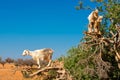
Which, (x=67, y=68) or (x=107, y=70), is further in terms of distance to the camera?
(x=67, y=68)

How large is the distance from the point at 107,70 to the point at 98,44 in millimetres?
1262

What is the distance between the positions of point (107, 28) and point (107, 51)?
147 cm

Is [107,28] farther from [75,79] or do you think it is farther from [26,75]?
[26,75]

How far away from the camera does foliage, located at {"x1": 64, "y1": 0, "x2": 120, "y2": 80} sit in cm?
2120

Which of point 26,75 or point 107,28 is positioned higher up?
point 107,28

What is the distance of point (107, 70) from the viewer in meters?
21.3

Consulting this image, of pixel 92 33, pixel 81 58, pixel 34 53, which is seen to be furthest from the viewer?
pixel 34 53

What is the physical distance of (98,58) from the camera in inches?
834

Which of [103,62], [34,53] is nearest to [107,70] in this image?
[103,62]

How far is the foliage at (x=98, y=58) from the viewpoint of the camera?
21.2m

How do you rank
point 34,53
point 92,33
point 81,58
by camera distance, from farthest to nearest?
point 34,53 < point 81,58 < point 92,33

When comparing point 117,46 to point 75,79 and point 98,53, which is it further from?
point 75,79

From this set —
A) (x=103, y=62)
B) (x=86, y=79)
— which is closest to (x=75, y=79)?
(x=86, y=79)

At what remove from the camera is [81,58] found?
22219mm
